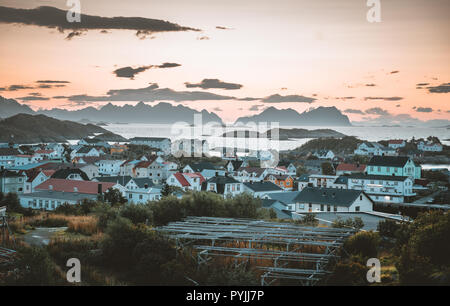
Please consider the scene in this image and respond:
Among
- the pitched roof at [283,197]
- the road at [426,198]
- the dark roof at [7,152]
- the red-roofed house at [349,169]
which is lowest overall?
the road at [426,198]

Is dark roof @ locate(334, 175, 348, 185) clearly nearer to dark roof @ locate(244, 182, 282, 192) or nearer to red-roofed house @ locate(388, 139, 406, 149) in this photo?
dark roof @ locate(244, 182, 282, 192)

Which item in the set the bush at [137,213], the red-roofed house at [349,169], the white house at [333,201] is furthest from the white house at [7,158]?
the bush at [137,213]

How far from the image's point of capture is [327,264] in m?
10.6

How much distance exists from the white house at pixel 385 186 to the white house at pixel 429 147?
227 ft

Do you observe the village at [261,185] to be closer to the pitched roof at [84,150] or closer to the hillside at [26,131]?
the pitched roof at [84,150]

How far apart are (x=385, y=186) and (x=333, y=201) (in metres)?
17.2

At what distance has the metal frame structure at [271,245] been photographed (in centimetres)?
1032

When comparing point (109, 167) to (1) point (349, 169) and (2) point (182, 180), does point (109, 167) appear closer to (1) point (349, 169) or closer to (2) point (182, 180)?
(2) point (182, 180)

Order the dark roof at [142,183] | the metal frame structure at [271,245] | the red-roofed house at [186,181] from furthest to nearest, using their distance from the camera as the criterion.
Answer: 1. the red-roofed house at [186,181]
2. the dark roof at [142,183]
3. the metal frame structure at [271,245]

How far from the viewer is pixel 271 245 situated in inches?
512

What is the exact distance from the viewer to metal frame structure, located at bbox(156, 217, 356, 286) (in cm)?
1032

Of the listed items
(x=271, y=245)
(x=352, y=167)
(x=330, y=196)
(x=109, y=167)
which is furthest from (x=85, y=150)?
(x=271, y=245)

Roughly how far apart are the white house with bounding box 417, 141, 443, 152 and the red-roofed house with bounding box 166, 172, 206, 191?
80.5m
